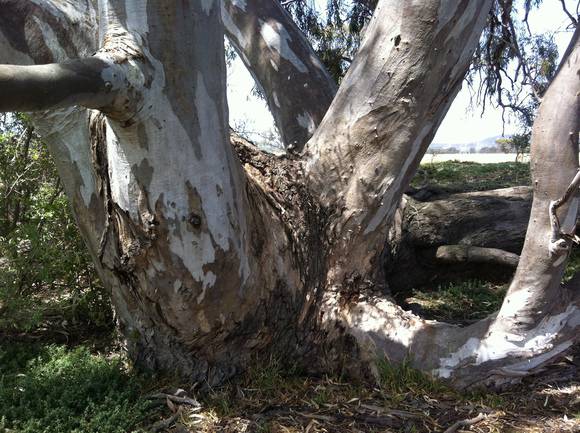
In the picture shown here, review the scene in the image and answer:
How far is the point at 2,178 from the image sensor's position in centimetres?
380

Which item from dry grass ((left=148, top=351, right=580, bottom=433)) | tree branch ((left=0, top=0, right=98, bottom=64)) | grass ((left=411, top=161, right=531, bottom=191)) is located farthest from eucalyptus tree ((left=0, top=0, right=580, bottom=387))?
grass ((left=411, top=161, right=531, bottom=191))

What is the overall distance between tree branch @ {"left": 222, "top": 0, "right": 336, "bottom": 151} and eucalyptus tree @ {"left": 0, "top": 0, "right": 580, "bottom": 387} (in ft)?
3.91

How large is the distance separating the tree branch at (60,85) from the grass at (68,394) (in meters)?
1.42

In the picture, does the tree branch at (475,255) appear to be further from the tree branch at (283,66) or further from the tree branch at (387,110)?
the tree branch at (283,66)

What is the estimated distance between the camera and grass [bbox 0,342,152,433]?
2.57 m

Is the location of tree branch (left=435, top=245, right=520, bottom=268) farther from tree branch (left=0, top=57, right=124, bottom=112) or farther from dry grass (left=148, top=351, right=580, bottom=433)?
tree branch (left=0, top=57, right=124, bottom=112)

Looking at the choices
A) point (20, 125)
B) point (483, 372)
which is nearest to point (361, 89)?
point (483, 372)

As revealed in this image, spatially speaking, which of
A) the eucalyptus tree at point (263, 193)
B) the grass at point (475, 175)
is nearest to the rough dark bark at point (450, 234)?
the eucalyptus tree at point (263, 193)

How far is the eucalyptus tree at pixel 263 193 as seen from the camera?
7.68 feet

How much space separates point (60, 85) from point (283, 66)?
298 centimetres

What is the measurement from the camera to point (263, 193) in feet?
10.2

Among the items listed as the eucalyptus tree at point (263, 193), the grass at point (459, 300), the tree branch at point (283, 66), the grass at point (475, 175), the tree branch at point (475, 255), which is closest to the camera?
the eucalyptus tree at point (263, 193)

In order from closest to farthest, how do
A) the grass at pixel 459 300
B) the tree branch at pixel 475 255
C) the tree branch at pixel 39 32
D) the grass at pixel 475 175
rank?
the tree branch at pixel 39 32
the tree branch at pixel 475 255
the grass at pixel 459 300
the grass at pixel 475 175

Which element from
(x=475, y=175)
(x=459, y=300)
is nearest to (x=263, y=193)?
(x=459, y=300)
